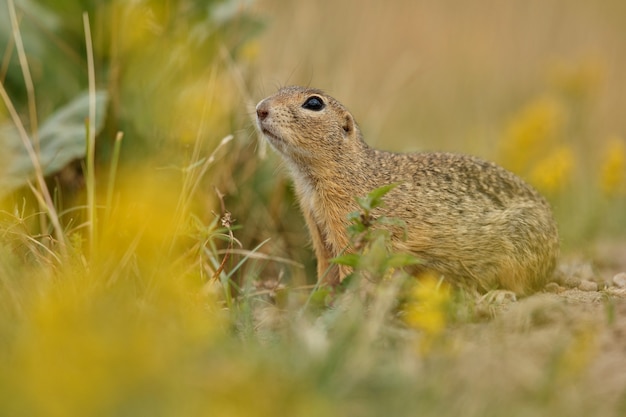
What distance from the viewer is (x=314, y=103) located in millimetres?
5078

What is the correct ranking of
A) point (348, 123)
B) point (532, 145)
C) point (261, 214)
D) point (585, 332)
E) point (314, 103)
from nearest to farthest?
1. point (585, 332)
2. point (314, 103)
3. point (348, 123)
4. point (261, 214)
5. point (532, 145)

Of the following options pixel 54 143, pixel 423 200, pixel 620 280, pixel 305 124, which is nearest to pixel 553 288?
pixel 620 280

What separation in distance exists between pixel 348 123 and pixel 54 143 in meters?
1.79

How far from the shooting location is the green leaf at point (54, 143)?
→ 492cm

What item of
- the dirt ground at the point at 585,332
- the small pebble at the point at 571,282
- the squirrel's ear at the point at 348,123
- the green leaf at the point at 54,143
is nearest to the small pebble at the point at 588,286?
the small pebble at the point at 571,282

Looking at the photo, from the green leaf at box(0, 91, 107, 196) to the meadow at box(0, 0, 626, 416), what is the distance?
17 millimetres

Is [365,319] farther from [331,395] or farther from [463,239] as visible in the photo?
[463,239]

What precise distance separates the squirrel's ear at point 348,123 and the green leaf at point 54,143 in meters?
1.49

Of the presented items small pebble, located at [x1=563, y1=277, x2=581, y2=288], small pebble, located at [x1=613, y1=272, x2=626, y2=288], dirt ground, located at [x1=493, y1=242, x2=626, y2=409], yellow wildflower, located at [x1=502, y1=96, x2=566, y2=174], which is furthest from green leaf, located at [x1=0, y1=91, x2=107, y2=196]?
yellow wildflower, located at [x1=502, y1=96, x2=566, y2=174]

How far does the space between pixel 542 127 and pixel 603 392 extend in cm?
470

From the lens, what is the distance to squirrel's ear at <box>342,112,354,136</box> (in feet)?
17.1

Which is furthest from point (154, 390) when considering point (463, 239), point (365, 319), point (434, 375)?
point (463, 239)

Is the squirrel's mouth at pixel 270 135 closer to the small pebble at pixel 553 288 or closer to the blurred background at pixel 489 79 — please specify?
the blurred background at pixel 489 79

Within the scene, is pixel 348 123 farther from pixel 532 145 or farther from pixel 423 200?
pixel 532 145
